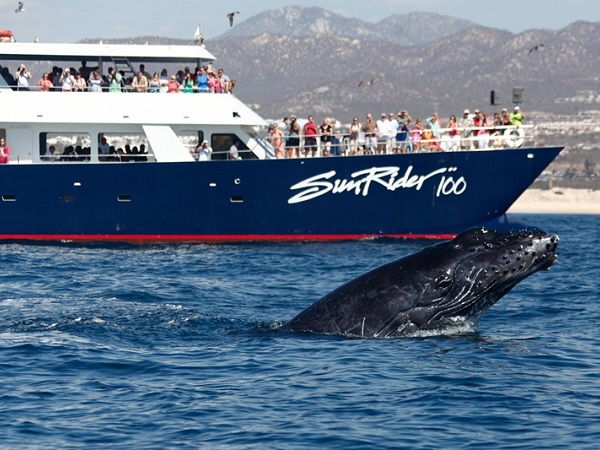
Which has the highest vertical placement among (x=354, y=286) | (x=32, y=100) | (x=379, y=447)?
(x=32, y=100)

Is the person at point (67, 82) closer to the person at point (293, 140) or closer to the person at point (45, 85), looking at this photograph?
the person at point (45, 85)

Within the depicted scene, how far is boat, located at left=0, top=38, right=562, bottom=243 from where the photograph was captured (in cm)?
3397

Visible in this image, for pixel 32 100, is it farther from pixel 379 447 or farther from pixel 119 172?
pixel 379 447

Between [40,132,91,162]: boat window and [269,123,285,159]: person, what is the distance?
553 centimetres

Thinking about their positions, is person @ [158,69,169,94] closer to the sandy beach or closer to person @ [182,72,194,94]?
person @ [182,72,194,94]

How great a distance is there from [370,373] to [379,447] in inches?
95.5

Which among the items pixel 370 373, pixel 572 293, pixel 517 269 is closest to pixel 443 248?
pixel 517 269

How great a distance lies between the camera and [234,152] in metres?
35.0

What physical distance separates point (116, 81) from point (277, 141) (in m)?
5.46

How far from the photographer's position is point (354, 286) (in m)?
13.7

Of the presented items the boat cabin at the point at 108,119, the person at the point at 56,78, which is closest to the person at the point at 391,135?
the boat cabin at the point at 108,119

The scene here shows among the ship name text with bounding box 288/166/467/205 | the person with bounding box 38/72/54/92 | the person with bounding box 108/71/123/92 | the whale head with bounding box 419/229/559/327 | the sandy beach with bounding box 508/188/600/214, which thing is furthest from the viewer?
the sandy beach with bounding box 508/188/600/214

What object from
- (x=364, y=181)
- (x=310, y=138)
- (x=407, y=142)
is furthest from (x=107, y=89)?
(x=407, y=142)

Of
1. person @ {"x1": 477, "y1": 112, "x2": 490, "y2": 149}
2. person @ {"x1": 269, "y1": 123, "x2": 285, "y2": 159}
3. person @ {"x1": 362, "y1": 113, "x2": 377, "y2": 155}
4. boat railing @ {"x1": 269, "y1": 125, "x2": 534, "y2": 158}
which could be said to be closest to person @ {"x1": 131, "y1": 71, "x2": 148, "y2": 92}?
person @ {"x1": 269, "y1": 123, "x2": 285, "y2": 159}
